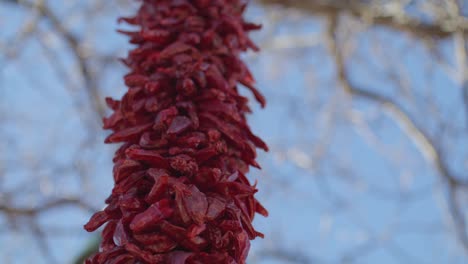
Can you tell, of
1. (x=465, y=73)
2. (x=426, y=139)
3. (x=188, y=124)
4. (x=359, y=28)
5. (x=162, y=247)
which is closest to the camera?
(x=162, y=247)

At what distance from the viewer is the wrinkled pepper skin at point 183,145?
54 centimetres

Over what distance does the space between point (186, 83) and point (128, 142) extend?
4.0 inches

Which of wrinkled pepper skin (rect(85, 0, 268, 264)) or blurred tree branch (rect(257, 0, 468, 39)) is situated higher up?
blurred tree branch (rect(257, 0, 468, 39))

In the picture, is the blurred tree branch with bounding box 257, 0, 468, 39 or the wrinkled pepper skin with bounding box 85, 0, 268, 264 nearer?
the wrinkled pepper skin with bounding box 85, 0, 268, 264

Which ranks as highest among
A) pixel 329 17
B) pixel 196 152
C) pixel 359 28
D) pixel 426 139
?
pixel 359 28

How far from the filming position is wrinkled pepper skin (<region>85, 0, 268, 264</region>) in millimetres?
537

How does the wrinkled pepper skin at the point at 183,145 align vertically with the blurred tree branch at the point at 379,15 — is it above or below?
below

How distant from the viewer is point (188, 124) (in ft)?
2.10

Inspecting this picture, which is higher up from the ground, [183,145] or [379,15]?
[379,15]

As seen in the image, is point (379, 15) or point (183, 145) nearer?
point (183, 145)

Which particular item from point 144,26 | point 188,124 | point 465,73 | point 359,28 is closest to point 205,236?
point 188,124

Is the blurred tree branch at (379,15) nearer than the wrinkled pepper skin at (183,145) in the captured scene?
No

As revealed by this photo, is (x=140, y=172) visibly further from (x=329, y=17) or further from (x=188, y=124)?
(x=329, y=17)

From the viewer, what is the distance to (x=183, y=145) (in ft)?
2.02
